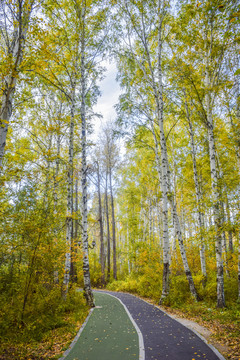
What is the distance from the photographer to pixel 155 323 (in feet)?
22.5

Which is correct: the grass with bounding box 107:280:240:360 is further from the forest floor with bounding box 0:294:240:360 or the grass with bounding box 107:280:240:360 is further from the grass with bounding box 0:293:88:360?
the grass with bounding box 0:293:88:360

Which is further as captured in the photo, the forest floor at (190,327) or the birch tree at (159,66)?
the birch tree at (159,66)

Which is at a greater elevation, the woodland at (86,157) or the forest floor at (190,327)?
Answer: the woodland at (86,157)

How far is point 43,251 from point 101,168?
52.4ft

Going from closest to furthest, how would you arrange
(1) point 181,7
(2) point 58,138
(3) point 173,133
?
(1) point 181,7 < (2) point 58,138 < (3) point 173,133

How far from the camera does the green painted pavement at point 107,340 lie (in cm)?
465

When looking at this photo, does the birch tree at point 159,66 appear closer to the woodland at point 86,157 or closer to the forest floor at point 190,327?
the woodland at point 86,157

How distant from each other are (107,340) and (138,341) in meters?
0.84

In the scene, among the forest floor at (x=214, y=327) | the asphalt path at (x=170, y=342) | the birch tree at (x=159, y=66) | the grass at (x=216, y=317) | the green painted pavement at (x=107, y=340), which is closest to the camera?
the asphalt path at (x=170, y=342)

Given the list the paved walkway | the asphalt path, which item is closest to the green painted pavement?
the paved walkway

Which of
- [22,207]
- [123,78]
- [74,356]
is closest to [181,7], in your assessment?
[123,78]

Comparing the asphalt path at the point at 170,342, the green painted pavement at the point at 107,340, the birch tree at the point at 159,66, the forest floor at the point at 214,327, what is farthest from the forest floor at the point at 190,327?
the birch tree at the point at 159,66

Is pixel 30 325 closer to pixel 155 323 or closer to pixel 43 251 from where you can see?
pixel 43 251

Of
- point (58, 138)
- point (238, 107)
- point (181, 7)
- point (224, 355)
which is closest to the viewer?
point (224, 355)
